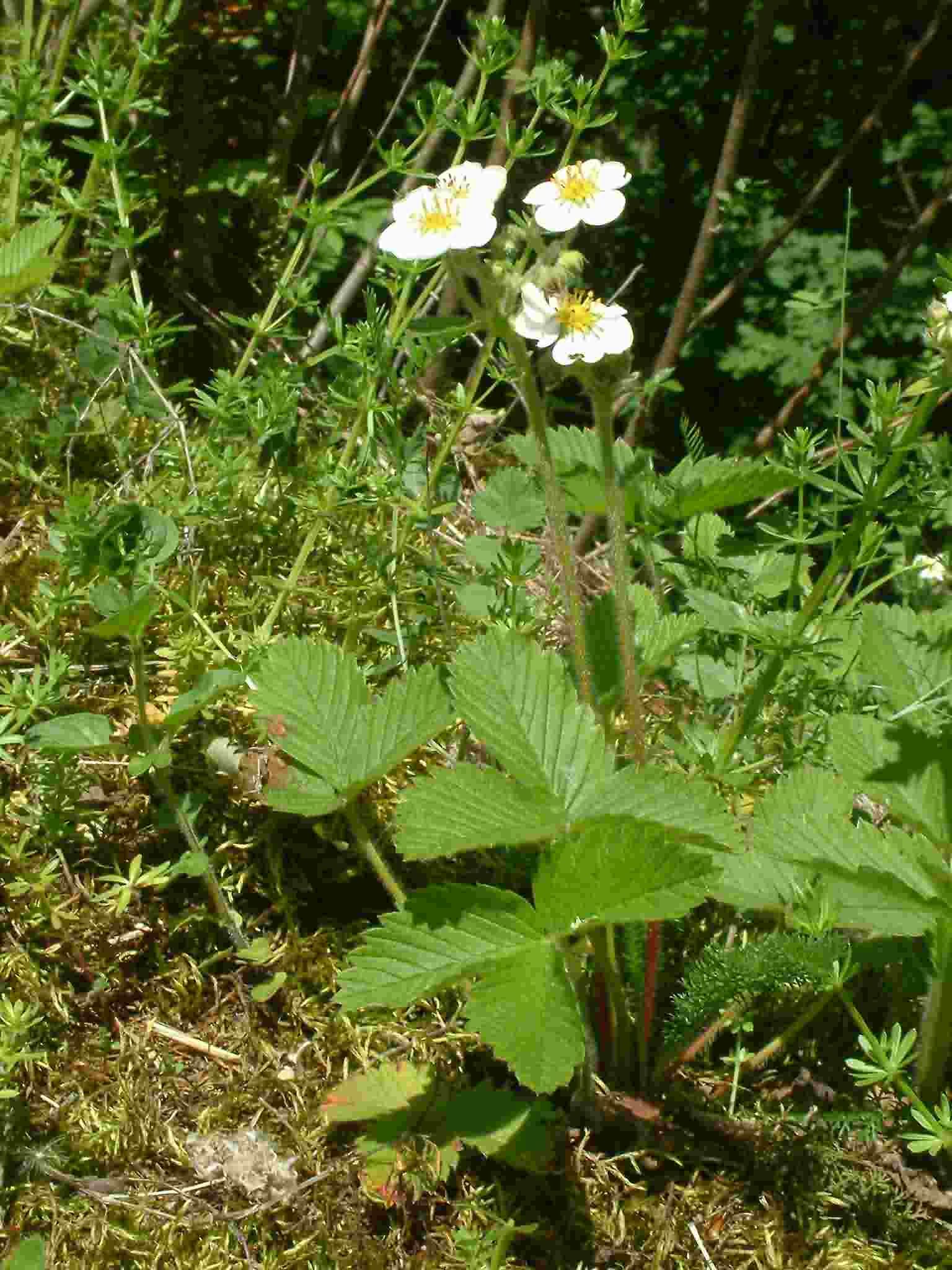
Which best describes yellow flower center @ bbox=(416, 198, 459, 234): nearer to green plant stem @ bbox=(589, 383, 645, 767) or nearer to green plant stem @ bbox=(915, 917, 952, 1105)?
green plant stem @ bbox=(589, 383, 645, 767)

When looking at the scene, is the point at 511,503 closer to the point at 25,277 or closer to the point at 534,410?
the point at 534,410

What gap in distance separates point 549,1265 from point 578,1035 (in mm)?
370

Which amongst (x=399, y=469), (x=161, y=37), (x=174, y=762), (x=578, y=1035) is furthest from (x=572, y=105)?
(x=578, y=1035)

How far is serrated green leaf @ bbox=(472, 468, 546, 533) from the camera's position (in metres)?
1.99

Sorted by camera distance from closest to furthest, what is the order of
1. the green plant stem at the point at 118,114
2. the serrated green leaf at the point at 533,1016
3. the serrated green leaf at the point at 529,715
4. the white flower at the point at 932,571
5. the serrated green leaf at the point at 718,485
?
the serrated green leaf at the point at 533,1016
the serrated green leaf at the point at 529,715
the serrated green leaf at the point at 718,485
the green plant stem at the point at 118,114
the white flower at the point at 932,571

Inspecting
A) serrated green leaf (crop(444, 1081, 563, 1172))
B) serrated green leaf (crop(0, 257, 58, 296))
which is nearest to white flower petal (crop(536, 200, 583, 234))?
serrated green leaf (crop(0, 257, 58, 296))

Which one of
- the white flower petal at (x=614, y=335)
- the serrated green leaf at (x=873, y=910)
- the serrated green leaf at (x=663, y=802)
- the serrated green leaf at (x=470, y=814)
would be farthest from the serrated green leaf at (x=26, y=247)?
the serrated green leaf at (x=873, y=910)

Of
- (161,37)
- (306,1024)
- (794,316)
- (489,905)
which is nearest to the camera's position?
(489,905)

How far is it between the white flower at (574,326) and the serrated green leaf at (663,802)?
1.49 ft

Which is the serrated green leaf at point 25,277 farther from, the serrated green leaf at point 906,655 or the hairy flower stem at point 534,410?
the serrated green leaf at point 906,655

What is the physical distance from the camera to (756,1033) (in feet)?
5.59

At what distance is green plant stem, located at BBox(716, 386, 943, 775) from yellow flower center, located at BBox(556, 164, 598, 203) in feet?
1.53

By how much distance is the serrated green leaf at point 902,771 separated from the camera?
1.50 metres

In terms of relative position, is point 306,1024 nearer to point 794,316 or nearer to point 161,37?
point 161,37
